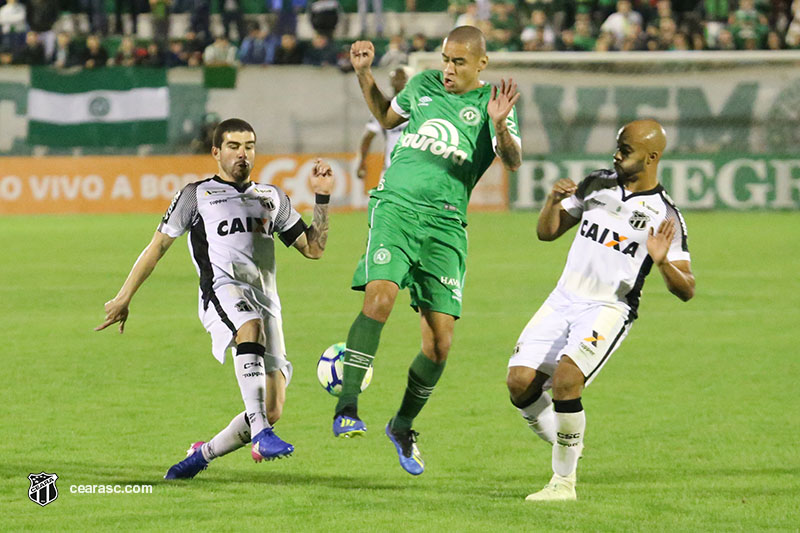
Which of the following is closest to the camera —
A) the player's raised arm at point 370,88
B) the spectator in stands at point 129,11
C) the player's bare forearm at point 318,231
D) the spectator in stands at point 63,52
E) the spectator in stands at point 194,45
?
the player's bare forearm at point 318,231

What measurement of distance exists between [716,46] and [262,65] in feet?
29.1

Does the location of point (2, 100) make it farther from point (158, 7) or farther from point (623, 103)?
point (623, 103)

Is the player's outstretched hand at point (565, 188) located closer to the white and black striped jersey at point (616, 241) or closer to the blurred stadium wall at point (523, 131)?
the white and black striped jersey at point (616, 241)

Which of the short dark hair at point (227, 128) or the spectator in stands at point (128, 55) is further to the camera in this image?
the spectator in stands at point (128, 55)

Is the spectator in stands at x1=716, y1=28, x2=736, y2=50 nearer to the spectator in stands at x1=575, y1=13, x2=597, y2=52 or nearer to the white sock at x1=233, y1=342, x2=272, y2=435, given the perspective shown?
the spectator in stands at x1=575, y1=13, x2=597, y2=52

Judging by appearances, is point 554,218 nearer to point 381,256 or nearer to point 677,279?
point 677,279

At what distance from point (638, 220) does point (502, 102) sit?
893mm

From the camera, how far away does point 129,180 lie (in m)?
24.4

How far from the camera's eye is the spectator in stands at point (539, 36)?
25.9 meters

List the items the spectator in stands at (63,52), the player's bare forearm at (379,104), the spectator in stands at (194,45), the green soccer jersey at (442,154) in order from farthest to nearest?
the spectator in stands at (194,45), the spectator in stands at (63,52), the player's bare forearm at (379,104), the green soccer jersey at (442,154)

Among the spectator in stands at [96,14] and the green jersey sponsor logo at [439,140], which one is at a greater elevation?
the green jersey sponsor logo at [439,140]

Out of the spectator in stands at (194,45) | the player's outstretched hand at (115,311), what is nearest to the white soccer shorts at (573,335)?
the player's outstretched hand at (115,311)

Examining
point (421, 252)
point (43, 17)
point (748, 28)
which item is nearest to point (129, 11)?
point (43, 17)

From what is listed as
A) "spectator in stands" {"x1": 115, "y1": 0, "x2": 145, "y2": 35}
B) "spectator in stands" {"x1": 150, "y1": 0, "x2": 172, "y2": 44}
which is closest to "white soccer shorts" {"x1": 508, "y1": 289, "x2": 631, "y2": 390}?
"spectator in stands" {"x1": 150, "y1": 0, "x2": 172, "y2": 44}
